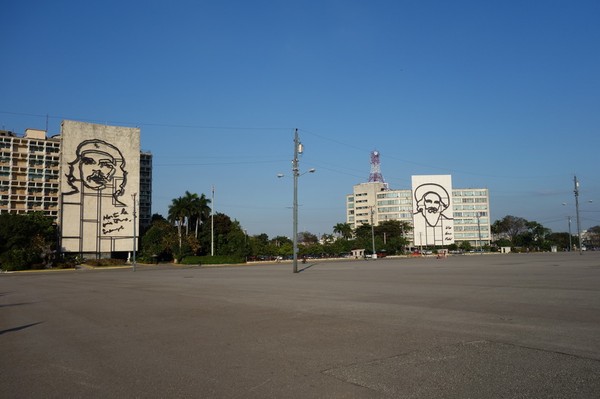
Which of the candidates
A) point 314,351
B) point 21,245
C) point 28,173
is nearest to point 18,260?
point 21,245

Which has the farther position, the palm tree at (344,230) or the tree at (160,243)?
the palm tree at (344,230)

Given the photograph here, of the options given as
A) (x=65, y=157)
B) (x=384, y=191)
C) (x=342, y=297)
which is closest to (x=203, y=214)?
(x=65, y=157)

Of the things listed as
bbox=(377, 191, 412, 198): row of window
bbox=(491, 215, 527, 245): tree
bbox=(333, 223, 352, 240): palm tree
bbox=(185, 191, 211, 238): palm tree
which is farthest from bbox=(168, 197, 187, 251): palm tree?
bbox=(491, 215, 527, 245): tree

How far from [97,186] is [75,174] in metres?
4.98

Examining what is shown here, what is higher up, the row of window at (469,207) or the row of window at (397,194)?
the row of window at (397,194)

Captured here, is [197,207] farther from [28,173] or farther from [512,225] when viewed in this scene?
[512,225]

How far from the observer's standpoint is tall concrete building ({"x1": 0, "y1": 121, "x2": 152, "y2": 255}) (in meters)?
97.1

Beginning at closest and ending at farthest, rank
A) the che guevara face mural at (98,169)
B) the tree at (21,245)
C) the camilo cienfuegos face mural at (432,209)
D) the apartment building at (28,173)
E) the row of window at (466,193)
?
1. the tree at (21,245)
2. the che guevara face mural at (98,169)
3. the apartment building at (28,173)
4. the camilo cienfuegos face mural at (432,209)
5. the row of window at (466,193)

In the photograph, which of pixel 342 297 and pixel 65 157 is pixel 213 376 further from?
pixel 65 157

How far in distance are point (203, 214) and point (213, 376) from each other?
90.0 metres

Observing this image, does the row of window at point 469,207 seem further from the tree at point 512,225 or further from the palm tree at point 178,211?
the palm tree at point 178,211

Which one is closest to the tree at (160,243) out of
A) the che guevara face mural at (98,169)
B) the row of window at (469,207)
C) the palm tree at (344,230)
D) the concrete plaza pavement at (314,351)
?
the che guevara face mural at (98,169)

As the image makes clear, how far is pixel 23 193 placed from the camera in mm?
111625

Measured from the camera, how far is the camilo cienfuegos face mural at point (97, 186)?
96750 mm
